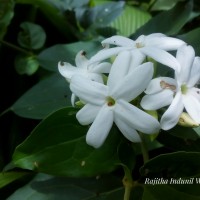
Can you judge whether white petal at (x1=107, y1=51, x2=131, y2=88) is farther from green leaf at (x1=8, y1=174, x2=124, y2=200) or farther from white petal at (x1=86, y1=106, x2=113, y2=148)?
green leaf at (x1=8, y1=174, x2=124, y2=200)

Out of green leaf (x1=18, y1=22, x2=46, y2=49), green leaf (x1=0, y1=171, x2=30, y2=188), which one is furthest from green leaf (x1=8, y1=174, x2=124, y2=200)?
green leaf (x1=18, y1=22, x2=46, y2=49)

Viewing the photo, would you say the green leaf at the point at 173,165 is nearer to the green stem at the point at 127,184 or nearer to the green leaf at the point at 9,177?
the green stem at the point at 127,184

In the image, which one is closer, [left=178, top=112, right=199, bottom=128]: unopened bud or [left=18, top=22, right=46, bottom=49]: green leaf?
[left=178, top=112, right=199, bottom=128]: unopened bud

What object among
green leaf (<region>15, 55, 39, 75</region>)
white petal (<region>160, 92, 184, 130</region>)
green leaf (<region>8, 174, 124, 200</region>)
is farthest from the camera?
green leaf (<region>15, 55, 39, 75</region>)

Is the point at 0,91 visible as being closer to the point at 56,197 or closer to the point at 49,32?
the point at 49,32

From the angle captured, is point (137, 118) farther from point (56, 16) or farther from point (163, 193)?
point (56, 16)

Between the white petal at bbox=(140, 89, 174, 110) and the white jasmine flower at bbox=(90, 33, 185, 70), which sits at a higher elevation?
the white jasmine flower at bbox=(90, 33, 185, 70)

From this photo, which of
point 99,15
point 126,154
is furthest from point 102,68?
point 99,15
